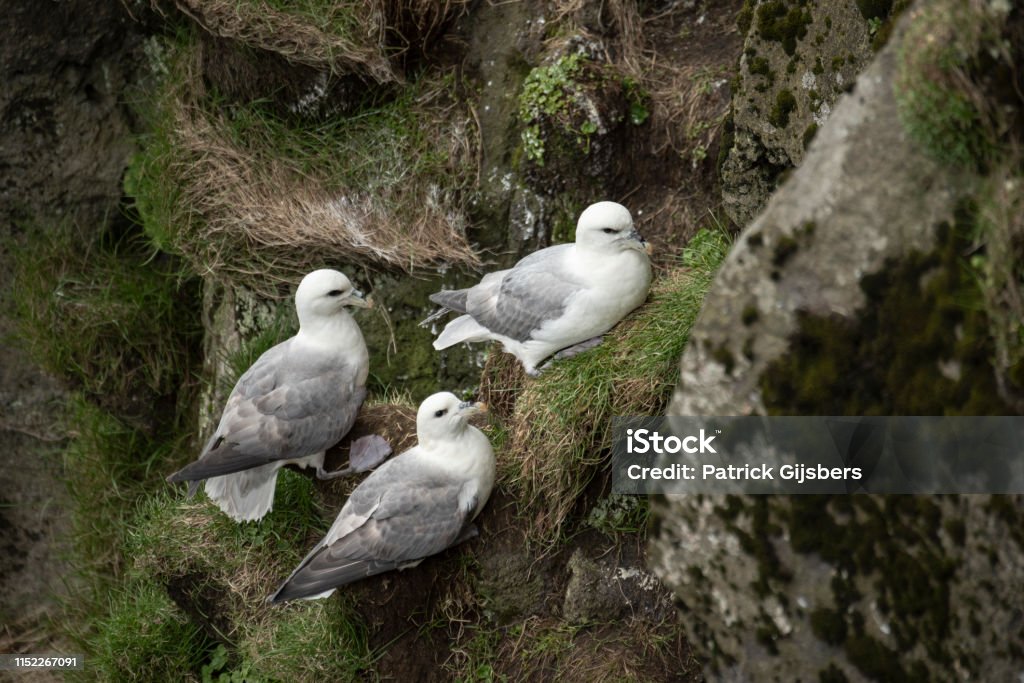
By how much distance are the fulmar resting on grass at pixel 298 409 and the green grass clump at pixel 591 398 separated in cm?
81

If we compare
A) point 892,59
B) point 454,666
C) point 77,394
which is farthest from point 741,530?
point 77,394

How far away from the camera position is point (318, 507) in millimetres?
5129

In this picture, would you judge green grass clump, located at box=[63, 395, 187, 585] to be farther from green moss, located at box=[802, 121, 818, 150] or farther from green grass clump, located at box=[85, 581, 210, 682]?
green moss, located at box=[802, 121, 818, 150]

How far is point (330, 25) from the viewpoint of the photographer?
561 centimetres

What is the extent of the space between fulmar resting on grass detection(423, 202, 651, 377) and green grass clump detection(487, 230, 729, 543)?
0.30 feet

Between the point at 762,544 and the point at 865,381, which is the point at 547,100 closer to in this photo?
the point at 865,381

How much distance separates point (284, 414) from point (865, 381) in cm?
265

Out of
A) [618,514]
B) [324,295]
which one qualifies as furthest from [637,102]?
[618,514]

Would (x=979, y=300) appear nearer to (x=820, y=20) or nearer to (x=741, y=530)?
(x=741, y=530)

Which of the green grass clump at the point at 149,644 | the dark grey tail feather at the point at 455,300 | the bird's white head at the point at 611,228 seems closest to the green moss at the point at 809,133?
the bird's white head at the point at 611,228

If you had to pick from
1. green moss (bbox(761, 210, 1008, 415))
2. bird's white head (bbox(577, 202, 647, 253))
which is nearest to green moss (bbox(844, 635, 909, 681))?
green moss (bbox(761, 210, 1008, 415))

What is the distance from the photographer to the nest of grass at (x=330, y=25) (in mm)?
5586

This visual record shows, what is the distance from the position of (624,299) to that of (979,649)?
76.5 inches

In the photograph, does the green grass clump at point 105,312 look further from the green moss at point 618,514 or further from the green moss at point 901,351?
the green moss at point 901,351
